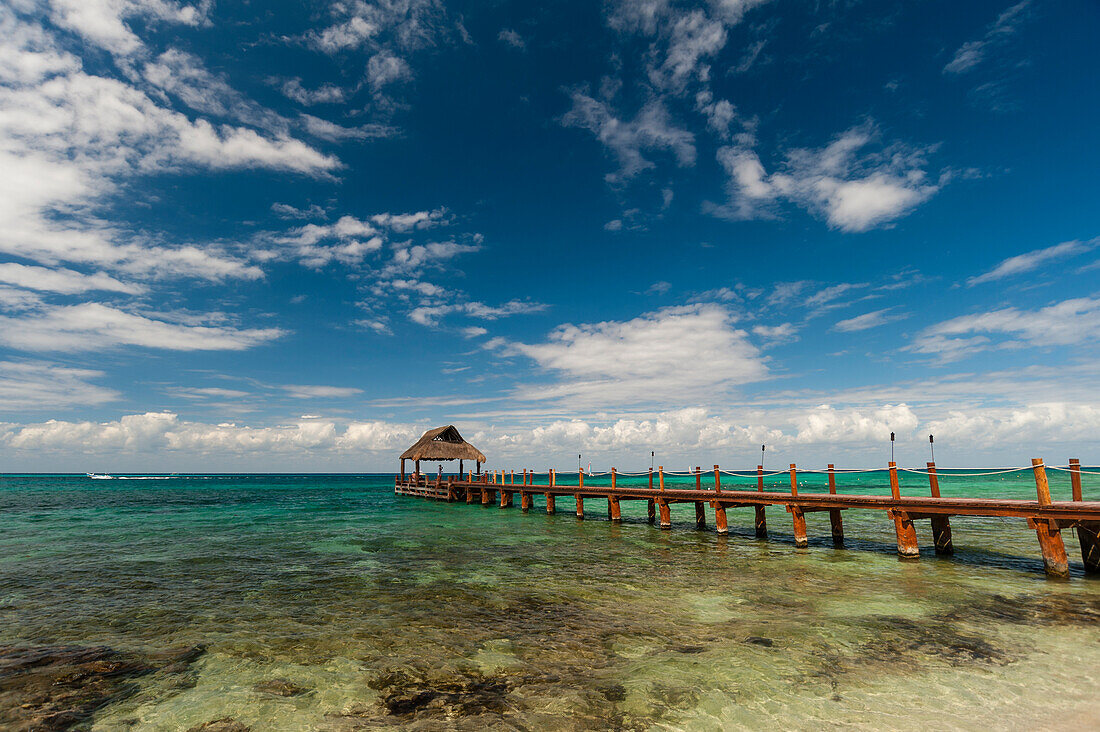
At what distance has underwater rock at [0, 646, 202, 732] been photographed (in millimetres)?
6047

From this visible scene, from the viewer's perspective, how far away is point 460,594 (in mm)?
12109

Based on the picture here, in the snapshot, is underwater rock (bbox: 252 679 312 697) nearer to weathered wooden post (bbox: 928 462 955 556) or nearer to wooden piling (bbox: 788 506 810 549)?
wooden piling (bbox: 788 506 810 549)

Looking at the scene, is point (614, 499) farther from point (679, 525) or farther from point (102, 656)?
point (102, 656)

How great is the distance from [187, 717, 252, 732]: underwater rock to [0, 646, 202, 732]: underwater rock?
1.42 metres

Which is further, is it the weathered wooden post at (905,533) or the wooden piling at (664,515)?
the wooden piling at (664,515)

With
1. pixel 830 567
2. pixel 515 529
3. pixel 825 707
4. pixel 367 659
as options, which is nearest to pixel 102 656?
pixel 367 659

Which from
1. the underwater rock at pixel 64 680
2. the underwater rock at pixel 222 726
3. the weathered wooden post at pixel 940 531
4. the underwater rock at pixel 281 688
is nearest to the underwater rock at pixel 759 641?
the underwater rock at pixel 281 688

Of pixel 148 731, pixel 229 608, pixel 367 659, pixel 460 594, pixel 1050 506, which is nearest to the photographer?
pixel 148 731

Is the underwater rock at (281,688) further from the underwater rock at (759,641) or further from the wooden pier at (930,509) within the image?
the wooden pier at (930,509)

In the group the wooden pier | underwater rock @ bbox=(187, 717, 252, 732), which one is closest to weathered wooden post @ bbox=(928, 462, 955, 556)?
the wooden pier

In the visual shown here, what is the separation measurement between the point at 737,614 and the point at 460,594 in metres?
6.14

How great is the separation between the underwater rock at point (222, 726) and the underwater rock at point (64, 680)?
1417 mm

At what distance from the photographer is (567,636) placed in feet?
29.5

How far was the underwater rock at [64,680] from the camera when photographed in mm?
6047
